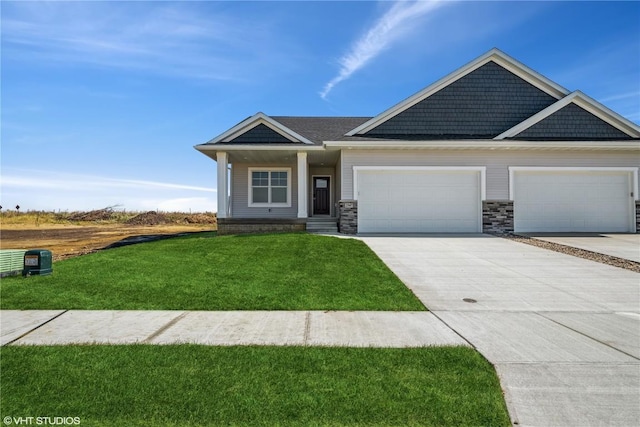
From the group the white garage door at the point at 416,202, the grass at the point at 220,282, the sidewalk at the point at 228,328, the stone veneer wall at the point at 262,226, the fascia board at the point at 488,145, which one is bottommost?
the sidewalk at the point at 228,328

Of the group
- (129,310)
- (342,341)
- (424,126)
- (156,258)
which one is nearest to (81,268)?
(156,258)

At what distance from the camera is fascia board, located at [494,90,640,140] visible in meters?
14.2

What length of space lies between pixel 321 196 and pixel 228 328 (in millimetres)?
14023

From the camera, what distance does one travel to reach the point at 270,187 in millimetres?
17141

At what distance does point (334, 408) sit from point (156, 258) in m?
7.79

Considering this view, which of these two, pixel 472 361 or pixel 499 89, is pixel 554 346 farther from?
pixel 499 89

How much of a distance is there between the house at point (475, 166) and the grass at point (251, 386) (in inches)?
419

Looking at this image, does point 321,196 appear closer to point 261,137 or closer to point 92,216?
point 261,137

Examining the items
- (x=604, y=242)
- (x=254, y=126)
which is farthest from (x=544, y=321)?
(x=254, y=126)

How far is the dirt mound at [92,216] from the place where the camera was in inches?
1350

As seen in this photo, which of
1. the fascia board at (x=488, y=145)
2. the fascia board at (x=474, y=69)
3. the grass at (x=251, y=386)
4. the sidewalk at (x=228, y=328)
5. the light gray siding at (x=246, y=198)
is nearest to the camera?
the grass at (x=251, y=386)

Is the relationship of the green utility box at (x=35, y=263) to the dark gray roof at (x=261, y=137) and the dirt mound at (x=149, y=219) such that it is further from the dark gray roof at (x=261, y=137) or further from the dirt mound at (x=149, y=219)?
the dirt mound at (x=149, y=219)

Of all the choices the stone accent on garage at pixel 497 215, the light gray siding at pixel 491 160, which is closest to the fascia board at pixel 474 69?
the light gray siding at pixel 491 160

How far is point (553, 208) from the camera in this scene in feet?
46.9
